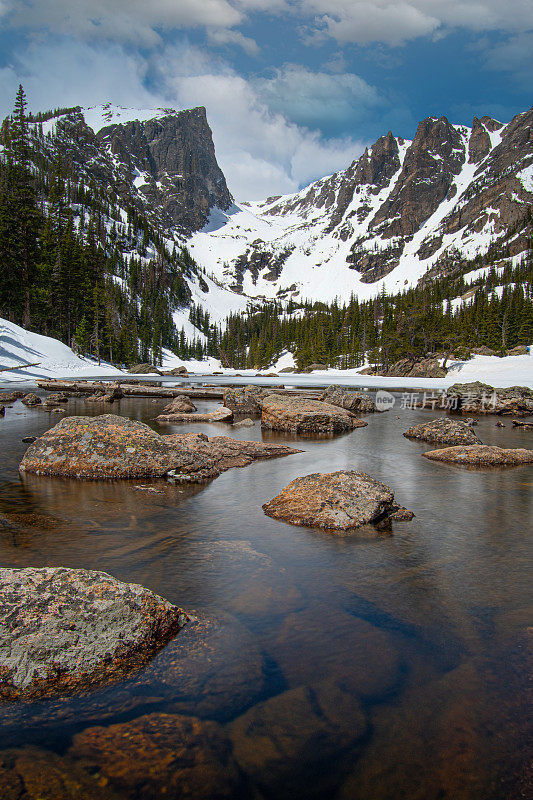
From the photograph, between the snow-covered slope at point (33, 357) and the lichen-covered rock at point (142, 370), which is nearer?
the snow-covered slope at point (33, 357)

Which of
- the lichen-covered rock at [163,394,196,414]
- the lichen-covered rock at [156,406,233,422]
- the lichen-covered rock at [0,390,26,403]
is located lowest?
the lichen-covered rock at [156,406,233,422]

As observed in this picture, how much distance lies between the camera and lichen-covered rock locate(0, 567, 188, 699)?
3.57 m

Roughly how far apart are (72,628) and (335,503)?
16.6 ft

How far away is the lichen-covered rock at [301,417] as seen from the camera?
19031 mm

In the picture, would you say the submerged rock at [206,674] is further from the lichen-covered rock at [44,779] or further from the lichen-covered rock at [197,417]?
the lichen-covered rock at [197,417]

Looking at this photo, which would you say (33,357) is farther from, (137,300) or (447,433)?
(137,300)

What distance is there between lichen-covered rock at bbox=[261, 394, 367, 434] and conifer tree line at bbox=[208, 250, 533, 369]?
2433 inches

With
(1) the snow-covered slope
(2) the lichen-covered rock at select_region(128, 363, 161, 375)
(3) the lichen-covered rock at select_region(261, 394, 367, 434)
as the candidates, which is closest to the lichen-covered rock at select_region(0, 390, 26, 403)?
(1) the snow-covered slope

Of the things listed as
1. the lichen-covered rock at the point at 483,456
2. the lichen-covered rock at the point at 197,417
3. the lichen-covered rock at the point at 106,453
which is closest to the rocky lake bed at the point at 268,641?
the lichen-covered rock at the point at 106,453

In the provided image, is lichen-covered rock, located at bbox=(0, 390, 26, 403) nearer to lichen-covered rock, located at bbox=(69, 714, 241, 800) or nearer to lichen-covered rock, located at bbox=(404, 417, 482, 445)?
lichen-covered rock, located at bbox=(404, 417, 482, 445)

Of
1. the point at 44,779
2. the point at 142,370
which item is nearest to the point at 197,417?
the point at 44,779

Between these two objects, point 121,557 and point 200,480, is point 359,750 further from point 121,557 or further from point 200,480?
point 200,480

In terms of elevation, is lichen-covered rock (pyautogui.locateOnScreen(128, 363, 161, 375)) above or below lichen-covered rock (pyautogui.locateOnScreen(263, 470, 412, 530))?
above

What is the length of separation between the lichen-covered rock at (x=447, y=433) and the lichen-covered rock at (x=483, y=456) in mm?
2379
